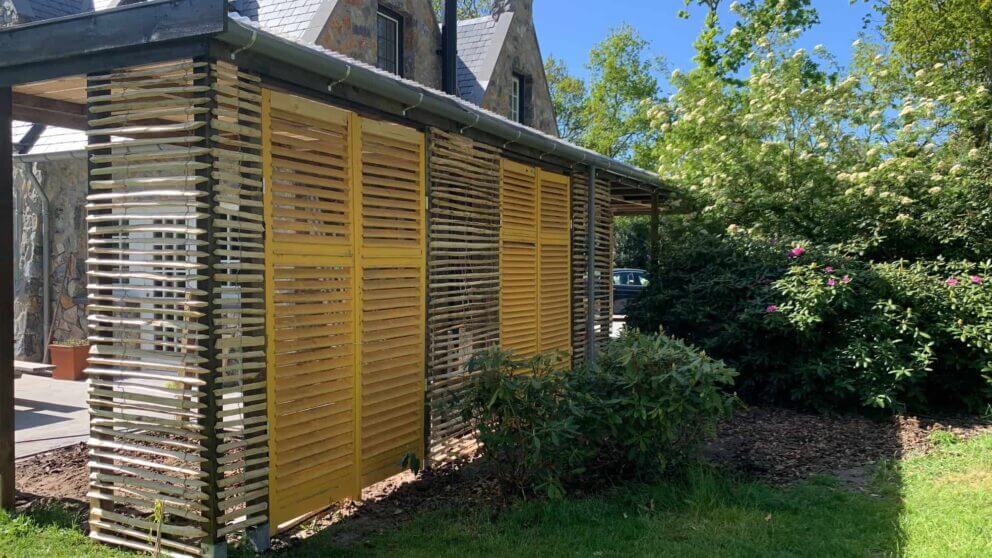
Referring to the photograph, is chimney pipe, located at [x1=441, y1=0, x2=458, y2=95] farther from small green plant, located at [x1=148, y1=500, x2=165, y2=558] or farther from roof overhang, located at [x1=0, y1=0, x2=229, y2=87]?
small green plant, located at [x1=148, y1=500, x2=165, y2=558]

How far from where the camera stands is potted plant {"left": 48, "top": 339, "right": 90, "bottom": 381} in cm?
994

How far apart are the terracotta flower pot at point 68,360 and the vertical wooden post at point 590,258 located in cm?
720

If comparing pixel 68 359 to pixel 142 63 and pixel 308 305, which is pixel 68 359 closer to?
pixel 308 305

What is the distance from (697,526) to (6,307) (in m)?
4.80

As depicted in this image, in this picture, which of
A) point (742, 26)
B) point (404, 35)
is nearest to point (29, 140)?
point (404, 35)

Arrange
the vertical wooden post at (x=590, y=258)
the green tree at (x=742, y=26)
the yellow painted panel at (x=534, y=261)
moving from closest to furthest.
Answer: the yellow painted panel at (x=534, y=261), the vertical wooden post at (x=590, y=258), the green tree at (x=742, y=26)

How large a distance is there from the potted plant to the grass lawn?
20.3ft

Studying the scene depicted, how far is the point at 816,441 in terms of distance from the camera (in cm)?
714

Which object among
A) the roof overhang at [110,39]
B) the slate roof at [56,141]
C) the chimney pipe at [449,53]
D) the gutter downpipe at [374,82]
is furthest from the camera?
the chimney pipe at [449,53]

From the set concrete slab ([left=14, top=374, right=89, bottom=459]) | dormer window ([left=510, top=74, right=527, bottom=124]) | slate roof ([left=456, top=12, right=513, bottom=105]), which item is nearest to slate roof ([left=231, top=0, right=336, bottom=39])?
slate roof ([left=456, top=12, right=513, bottom=105])

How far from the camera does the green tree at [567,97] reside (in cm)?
3362

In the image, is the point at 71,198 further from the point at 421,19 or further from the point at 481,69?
the point at 481,69

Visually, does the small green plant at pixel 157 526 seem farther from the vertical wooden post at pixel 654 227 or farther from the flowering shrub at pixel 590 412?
the vertical wooden post at pixel 654 227

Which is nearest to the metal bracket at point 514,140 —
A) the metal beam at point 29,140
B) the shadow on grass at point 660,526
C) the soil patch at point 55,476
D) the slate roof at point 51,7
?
the shadow on grass at point 660,526
